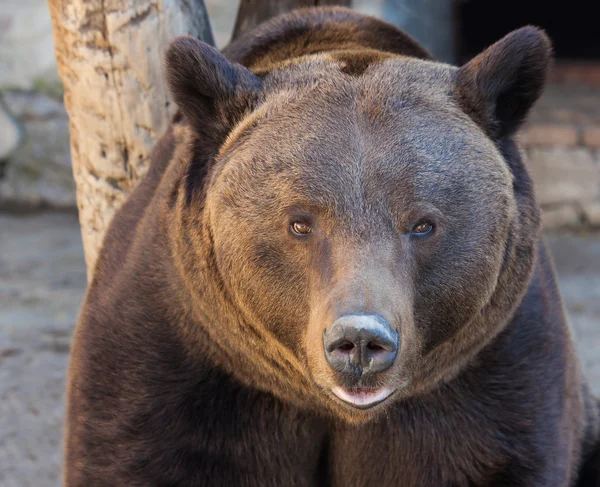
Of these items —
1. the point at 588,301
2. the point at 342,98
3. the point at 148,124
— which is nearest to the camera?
the point at 342,98

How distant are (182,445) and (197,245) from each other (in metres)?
0.68

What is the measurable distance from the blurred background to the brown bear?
9.30 ft

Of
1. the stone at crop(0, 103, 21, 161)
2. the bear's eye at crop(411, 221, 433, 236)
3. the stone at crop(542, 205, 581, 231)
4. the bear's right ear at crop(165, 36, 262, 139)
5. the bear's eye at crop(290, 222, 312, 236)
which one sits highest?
the bear's right ear at crop(165, 36, 262, 139)

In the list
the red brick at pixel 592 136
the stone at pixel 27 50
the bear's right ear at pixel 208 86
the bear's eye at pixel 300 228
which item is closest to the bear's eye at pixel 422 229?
the bear's eye at pixel 300 228

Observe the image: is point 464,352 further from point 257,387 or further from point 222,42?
point 222,42

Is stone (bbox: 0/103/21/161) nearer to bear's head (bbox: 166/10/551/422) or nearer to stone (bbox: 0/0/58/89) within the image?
stone (bbox: 0/0/58/89)

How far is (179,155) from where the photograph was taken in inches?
131

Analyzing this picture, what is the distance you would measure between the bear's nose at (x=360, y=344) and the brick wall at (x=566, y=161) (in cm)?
556

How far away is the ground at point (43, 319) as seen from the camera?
16.0ft

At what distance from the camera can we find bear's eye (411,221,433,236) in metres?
2.74

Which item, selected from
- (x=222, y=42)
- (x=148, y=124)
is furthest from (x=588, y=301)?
(x=148, y=124)

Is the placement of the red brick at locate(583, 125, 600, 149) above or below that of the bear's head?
below

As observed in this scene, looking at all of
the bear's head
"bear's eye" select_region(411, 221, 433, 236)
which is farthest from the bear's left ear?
"bear's eye" select_region(411, 221, 433, 236)

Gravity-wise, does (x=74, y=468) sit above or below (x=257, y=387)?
below
